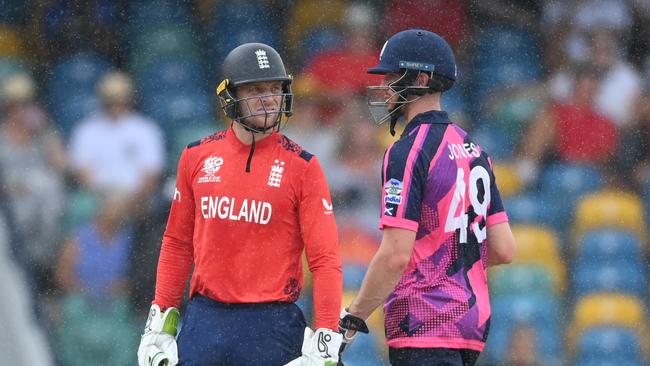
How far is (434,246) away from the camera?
433 centimetres

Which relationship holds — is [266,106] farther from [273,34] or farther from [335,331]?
[273,34]

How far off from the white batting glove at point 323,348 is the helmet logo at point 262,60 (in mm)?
1085

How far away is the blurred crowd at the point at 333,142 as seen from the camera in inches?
324

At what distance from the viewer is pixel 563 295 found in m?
8.27

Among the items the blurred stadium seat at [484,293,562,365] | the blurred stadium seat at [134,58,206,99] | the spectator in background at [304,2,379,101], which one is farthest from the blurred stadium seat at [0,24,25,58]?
the blurred stadium seat at [484,293,562,365]

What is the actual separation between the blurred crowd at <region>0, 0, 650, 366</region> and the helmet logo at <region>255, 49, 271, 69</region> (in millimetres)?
3527

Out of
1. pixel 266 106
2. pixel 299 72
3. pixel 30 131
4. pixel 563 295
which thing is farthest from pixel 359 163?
pixel 266 106

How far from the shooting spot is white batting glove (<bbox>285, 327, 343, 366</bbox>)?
14.5 feet

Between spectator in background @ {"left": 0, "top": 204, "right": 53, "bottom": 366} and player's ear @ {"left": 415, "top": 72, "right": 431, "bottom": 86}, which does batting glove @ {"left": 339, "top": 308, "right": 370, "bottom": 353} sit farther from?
spectator in background @ {"left": 0, "top": 204, "right": 53, "bottom": 366}

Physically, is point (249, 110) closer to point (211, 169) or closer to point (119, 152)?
point (211, 169)

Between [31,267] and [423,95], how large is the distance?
461cm

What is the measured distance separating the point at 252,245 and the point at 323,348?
1.60 feet

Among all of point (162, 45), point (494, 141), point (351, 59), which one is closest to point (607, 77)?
point (494, 141)

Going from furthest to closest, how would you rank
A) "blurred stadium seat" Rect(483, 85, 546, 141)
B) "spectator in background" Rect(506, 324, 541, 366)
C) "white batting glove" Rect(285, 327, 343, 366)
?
"blurred stadium seat" Rect(483, 85, 546, 141) → "spectator in background" Rect(506, 324, 541, 366) → "white batting glove" Rect(285, 327, 343, 366)
